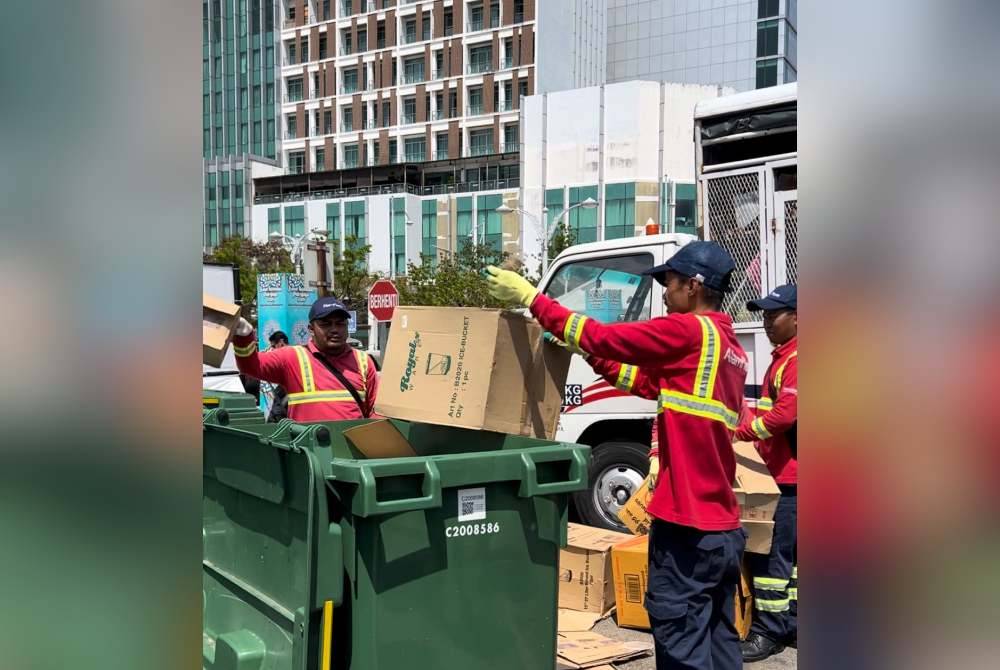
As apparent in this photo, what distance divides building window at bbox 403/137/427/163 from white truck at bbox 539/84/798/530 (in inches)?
2456

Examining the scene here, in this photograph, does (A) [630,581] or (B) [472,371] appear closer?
(B) [472,371]

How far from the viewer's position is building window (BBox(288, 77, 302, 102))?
74500 mm

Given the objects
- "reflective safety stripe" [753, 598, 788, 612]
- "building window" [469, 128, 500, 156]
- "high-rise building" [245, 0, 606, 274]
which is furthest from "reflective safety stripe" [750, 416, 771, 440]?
"building window" [469, 128, 500, 156]

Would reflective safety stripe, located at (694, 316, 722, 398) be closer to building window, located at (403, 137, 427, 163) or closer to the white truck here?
the white truck

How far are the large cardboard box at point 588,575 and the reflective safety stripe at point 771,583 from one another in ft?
2.93

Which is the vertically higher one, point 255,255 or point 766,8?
point 766,8

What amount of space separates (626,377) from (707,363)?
0.57 metres

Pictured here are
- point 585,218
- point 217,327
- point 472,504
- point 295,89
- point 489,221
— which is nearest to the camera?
point 472,504

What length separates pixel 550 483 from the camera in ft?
10.8

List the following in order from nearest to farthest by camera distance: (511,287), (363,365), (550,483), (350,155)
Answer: (550,483), (511,287), (363,365), (350,155)

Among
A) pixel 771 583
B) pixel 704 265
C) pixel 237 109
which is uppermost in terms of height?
pixel 237 109

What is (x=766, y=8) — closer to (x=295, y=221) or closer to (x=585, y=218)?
(x=585, y=218)

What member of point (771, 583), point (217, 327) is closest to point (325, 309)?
point (217, 327)
